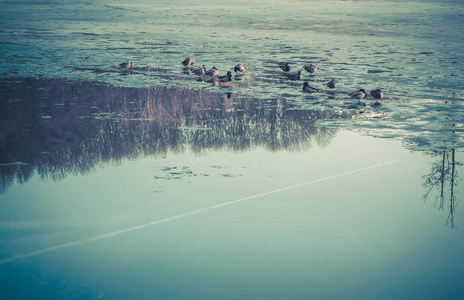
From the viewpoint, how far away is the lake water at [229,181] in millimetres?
4055

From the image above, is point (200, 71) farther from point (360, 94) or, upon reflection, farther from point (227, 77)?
point (360, 94)

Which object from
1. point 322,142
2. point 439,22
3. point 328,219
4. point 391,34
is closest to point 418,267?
point 328,219

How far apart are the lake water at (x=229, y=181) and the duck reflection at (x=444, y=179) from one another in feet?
0.09

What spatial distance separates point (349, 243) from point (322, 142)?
2865 mm

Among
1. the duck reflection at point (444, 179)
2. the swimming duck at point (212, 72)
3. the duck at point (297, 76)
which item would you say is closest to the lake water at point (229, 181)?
the duck reflection at point (444, 179)

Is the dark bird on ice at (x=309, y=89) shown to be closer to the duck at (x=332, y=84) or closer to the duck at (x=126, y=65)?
the duck at (x=332, y=84)

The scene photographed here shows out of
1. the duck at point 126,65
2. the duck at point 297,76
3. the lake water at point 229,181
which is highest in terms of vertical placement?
the duck at point 126,65

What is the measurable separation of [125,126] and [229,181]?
255cm

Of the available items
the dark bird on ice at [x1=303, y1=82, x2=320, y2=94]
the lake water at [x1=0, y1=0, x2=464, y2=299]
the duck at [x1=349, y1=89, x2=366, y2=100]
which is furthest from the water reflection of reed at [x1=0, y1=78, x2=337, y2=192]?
the duck at [x1=349, y1=89, x2=366, y2=100]

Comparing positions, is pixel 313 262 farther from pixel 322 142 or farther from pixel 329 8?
pixel 329 8

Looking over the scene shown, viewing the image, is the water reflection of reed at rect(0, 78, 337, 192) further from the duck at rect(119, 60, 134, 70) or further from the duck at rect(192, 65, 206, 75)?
the duck at rect(119, 60, 134, 70)

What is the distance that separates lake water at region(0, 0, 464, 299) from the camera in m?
4.05

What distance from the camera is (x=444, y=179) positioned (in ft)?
19.0

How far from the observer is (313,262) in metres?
4.21
